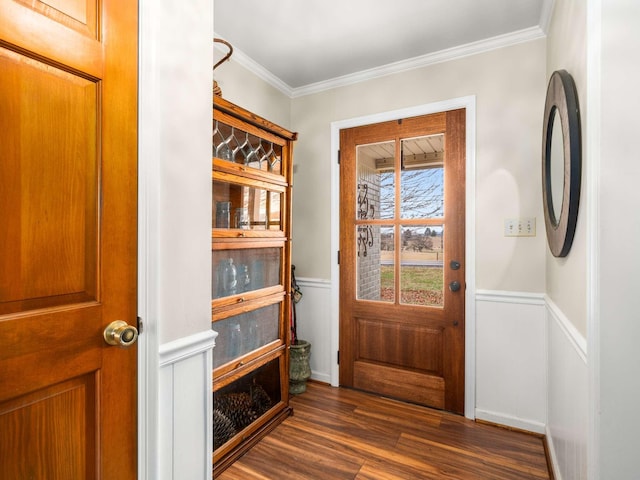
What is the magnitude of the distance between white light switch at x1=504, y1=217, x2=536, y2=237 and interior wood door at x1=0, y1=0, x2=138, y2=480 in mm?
2120

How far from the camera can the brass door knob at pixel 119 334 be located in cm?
99

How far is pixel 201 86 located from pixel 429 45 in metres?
1.75

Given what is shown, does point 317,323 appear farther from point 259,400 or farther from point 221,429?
point 221,429

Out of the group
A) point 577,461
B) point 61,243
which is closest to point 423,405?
point 577,461

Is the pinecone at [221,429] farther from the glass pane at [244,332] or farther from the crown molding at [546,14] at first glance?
the crown molding at [546,14]

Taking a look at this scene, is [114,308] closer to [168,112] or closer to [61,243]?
[61,243]

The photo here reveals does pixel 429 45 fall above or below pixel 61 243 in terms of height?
above

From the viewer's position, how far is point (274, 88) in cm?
286

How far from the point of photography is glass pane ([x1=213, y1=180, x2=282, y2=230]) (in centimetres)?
187

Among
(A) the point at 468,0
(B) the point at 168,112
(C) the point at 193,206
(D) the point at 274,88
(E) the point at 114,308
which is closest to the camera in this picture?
(E) the point at 114,308

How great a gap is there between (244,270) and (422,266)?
4.18 ft

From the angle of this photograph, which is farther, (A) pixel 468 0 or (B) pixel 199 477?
(A) pixel 468 0

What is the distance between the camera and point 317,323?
2891 mm

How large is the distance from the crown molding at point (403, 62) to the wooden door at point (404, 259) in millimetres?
392
